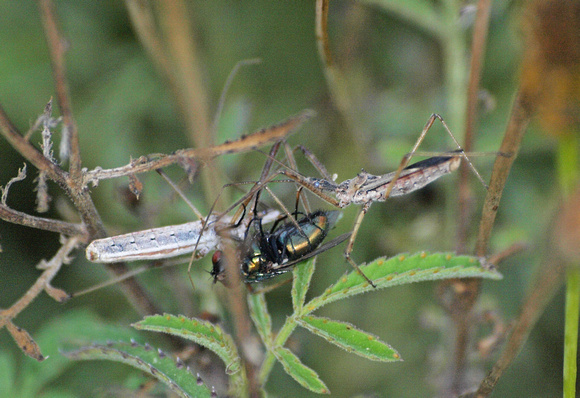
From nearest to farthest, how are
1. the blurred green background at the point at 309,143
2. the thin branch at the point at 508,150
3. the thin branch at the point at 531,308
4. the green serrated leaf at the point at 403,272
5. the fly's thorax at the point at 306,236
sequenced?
the thin branch at the point at 531,308, the thin branch at the point at 508,150, the green serrated leaf at the point at 403,272, the fly's thorax at the point at 306,236, the blurred green background at the point at 309,143

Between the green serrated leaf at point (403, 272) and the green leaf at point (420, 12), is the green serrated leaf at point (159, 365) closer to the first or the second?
the green serrated leaf at point (403, 272)

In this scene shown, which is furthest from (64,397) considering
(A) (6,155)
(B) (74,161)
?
(A) (6,155)

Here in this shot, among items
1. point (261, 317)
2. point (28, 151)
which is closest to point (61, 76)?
point (28, 151)

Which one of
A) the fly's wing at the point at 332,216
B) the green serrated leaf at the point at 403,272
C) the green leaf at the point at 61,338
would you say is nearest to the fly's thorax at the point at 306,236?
the fly's wing at the point at 332,216

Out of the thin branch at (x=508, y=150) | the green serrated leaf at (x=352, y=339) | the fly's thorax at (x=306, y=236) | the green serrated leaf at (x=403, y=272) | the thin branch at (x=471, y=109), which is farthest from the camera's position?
the thin branch at (x=471, y=109)

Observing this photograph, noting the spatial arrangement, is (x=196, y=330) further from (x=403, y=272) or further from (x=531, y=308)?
(x=531, y=308)

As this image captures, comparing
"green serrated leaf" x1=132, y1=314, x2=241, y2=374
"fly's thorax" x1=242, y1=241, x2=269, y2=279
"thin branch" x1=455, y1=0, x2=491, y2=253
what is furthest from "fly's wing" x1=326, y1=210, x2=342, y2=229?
"green serrated leaf" x1=132, y1=314, x2=241, y2=374
